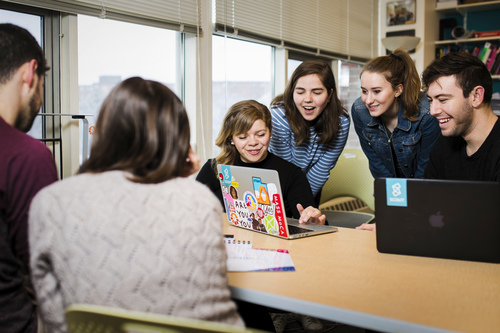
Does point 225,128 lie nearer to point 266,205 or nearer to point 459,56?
point 266,205

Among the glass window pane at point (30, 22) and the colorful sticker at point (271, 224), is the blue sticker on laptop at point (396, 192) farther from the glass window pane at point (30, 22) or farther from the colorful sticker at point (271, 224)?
the glass window pane at point (30, 22)

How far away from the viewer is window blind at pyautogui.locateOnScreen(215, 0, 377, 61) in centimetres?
324

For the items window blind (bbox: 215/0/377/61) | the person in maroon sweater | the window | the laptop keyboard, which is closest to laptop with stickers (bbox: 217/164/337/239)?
the laptop keyboard

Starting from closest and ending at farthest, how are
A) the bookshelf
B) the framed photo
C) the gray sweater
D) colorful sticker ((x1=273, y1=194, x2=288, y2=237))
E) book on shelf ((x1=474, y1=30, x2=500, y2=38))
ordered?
the gray sweater < colorful sticker ((x1=273, y1=194, x2=288, y2=237)) < book on shelf ((x1=474, y1=30, x2=500, y2=38)) < the bookshelf < the framed photo

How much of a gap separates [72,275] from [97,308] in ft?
0.72

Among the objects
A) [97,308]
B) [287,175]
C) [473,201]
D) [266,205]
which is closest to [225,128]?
[287,175]

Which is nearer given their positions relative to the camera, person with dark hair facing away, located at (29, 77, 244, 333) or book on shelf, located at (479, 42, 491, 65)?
person with dark hair facing away, located at (29, 77, 244, 333)

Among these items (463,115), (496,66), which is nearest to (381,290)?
(463,115)

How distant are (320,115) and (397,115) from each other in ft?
1.31

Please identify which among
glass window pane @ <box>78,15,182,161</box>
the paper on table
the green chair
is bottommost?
the paper on table

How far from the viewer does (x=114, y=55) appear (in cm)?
270

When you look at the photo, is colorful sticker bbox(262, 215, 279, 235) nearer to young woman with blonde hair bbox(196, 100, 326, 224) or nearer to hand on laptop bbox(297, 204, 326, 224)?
hand on laptop bbox(297, 204, 326, 224)

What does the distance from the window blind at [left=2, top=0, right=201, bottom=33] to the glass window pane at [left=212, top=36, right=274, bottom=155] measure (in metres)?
0.30

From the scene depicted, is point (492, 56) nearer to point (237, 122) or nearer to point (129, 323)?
point (237, 122)
